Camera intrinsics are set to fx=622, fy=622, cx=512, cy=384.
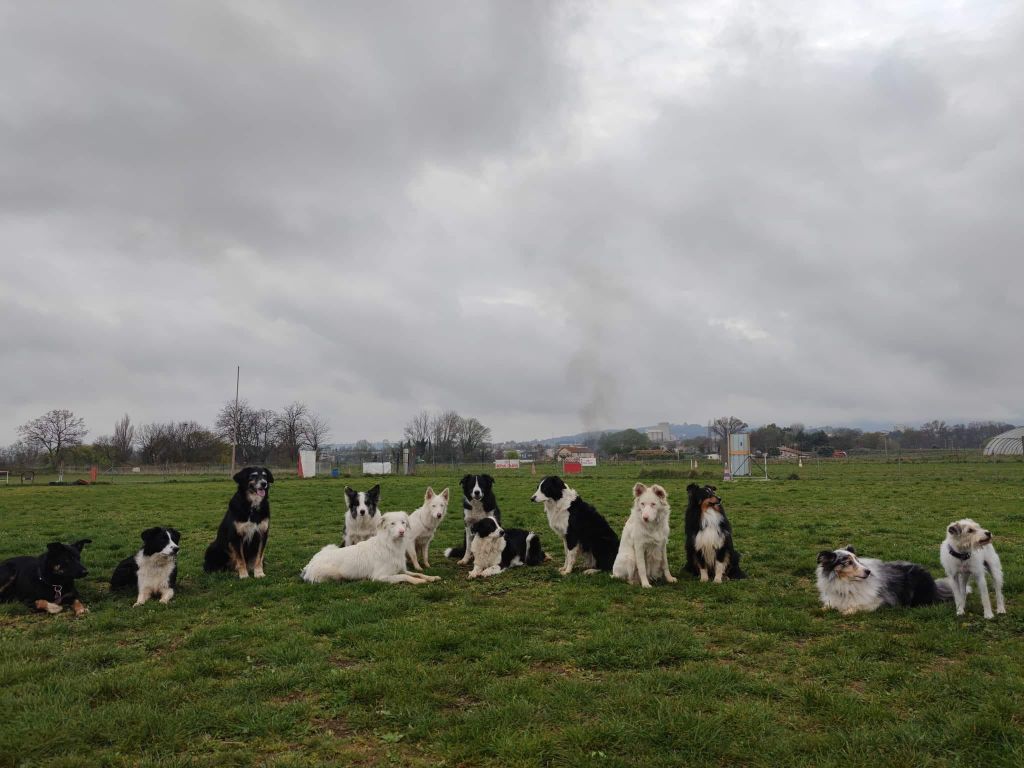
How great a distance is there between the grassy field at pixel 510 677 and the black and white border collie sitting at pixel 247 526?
1.37ft

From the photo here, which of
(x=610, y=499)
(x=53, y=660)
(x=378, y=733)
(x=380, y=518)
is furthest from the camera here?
(x=610, y=499)

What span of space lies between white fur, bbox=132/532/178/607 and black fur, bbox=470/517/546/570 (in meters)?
4.02

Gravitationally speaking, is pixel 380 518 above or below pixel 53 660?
above

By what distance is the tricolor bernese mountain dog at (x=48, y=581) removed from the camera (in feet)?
24.2

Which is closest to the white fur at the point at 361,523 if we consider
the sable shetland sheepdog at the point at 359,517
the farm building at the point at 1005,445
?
the sable shetland sheepdog at the point at 359,517

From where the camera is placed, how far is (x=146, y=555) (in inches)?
307

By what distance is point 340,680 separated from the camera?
15.9 feet

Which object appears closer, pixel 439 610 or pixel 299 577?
pixel 439 610

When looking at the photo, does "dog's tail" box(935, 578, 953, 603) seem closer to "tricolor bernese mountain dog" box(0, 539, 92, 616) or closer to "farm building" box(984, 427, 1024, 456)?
"tricolor bernese mountain dog" box(0, 539, 92, 616)

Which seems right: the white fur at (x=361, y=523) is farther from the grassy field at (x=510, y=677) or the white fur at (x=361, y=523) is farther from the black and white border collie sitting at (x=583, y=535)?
the black and white border collie sitting at (x=583, y=535)

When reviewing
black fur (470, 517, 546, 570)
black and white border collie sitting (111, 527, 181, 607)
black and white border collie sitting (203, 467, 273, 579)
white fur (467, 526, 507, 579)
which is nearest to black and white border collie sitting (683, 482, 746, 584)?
black fur (470, 517, 546, 570)

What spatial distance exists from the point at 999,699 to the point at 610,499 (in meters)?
16.1

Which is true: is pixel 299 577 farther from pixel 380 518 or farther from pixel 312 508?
pixel 312 508

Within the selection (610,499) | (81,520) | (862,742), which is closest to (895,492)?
(610,499)
